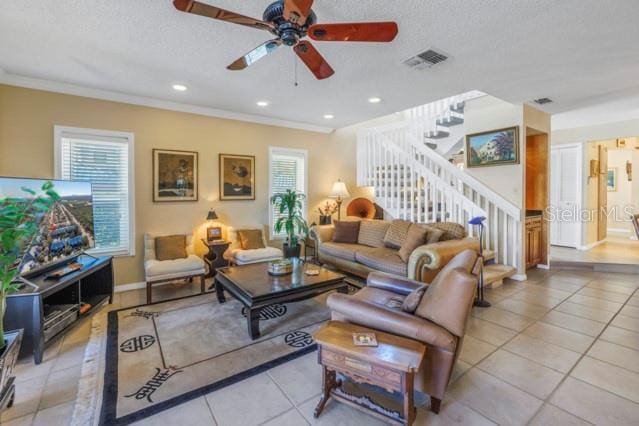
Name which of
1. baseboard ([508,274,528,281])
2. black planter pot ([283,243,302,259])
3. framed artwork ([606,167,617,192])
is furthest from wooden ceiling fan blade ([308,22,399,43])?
framed artwork ([606,167,617,192])

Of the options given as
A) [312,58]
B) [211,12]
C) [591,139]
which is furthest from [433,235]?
[591,139]

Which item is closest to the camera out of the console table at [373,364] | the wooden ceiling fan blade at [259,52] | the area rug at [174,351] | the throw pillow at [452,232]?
the console table at [373,364]

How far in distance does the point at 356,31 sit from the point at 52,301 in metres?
3.75

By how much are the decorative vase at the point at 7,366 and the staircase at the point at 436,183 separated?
15.0ft

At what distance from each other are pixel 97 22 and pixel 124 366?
106 inches

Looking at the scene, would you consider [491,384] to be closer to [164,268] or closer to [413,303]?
[413,303]

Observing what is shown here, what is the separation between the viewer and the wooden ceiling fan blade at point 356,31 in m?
1.77

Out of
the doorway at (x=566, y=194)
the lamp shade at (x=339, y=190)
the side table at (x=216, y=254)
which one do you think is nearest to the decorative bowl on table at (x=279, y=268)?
the side table at (x=216, y=254)

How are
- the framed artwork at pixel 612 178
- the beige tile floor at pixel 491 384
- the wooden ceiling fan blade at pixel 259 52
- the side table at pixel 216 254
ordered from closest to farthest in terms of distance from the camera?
the beige tile floor at pixel 491 384
the wooden ceiling fan blade at pixel 259 52
the side table at pixel 216 254
the framed artwork at pixel 612 178

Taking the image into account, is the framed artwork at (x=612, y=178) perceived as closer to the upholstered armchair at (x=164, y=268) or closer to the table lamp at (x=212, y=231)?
the table lamp at (x=212, y=231)

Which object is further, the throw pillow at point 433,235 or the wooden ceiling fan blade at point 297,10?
the throw pillow at point 433,235

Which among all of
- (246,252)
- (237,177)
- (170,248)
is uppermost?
(237,177)

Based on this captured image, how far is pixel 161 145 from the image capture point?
4.35 m

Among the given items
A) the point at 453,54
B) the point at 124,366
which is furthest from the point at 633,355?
the point at 124,366
